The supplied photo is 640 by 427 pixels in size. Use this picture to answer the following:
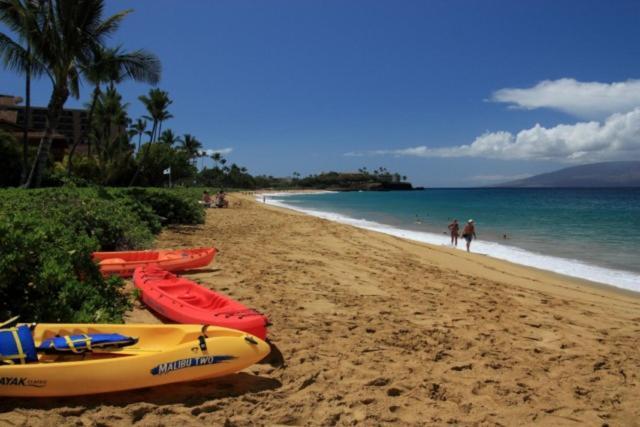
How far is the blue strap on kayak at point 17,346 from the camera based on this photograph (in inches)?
119

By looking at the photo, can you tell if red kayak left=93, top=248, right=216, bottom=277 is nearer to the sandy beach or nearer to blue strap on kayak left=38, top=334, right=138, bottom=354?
the sandy beach

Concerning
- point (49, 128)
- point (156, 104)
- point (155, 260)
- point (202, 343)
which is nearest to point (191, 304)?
point (202, 343)

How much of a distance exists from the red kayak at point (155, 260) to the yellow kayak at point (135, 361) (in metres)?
3.27

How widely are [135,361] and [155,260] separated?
4.25m

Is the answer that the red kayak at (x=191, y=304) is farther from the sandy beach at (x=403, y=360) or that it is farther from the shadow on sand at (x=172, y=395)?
the shadow on sand at (x=172, y=395)

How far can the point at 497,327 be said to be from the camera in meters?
5.44

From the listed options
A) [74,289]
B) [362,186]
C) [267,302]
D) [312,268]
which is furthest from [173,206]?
[362,186]

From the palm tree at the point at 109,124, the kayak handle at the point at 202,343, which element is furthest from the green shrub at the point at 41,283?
the palm tree at the point at 109,124

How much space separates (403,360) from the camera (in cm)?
423

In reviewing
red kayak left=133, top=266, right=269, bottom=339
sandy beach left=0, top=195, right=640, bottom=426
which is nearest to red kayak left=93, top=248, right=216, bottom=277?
sandy beach left=0, top=195, right=640, bottom=426

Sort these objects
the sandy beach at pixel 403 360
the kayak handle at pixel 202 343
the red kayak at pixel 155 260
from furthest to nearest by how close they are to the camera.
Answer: the red kayak at pixel 155 260
the kayak handle at pixel 202 343
the sandy beach at pixel 403 360

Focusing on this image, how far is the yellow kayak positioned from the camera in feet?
9.71

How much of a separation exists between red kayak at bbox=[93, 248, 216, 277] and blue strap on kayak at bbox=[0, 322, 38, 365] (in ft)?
12.0

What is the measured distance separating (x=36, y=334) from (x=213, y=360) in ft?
4.68
